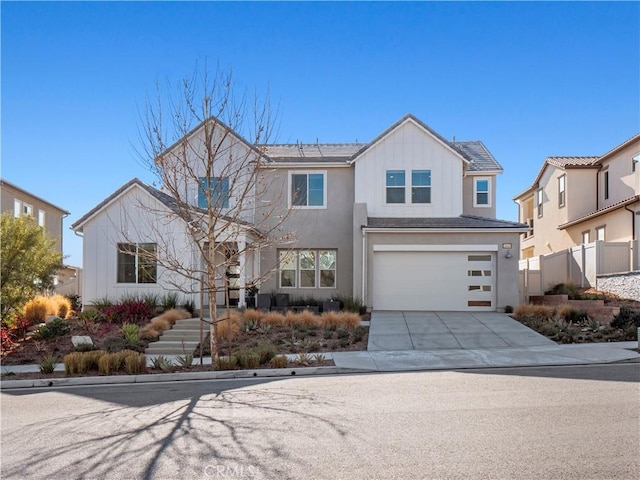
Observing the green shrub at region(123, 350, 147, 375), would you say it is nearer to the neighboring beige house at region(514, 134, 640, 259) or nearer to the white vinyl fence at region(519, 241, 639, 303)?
the white vinyl fence at region(519, 241, 639, 303)

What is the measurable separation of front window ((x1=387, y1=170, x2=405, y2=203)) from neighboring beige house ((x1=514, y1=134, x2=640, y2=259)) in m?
9.91

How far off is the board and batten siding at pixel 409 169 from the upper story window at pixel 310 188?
1.54 m

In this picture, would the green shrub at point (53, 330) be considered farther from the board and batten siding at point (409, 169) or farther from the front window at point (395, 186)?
the front window at point (395, 186)

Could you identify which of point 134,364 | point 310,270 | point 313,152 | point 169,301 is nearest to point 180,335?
point 169,301

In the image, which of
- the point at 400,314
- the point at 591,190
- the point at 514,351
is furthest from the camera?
the point at 591,190

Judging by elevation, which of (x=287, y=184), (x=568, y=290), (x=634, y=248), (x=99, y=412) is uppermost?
(x=287, y=184)

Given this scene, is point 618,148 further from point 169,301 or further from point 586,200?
point 169,301

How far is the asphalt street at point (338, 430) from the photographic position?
5547 mm

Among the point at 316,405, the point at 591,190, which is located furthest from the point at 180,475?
the point at 591,190

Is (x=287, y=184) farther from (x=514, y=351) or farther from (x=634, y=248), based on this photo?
(x=634, y=248)

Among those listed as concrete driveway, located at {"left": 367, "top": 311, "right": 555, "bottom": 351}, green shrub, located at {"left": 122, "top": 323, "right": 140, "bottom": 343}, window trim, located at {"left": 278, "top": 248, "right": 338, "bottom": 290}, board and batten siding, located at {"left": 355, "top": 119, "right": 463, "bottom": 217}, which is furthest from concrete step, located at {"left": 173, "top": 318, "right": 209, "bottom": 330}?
board and batten siding, located at {"left": 355, "top": 119, "right": 463, "bottom": 217}

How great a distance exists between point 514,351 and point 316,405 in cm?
724

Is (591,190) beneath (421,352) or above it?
above

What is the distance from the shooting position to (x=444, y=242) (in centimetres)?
2053
